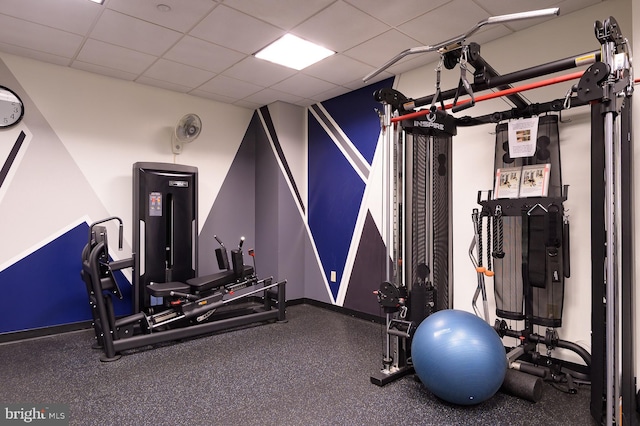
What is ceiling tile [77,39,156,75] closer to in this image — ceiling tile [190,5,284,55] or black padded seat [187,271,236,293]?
ceiling tile [190,5,284,55]

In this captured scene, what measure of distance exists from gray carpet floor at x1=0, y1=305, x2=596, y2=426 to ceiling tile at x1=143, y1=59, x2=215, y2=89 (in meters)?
2.77

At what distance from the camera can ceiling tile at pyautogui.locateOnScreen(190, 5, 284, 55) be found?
115 inches

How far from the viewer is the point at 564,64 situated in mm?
2098

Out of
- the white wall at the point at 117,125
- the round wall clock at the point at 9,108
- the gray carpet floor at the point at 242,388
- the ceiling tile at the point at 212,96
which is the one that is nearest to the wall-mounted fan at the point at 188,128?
the white wall at the point at 117,125

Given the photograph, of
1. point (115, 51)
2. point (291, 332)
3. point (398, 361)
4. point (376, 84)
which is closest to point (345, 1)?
point (376, 84)

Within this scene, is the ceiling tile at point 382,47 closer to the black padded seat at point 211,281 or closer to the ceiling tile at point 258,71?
the ceiling tile at point 258,71

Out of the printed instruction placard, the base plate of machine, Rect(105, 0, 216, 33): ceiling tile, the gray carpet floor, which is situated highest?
Rect(105, 0, 216, 33): ceiling tile

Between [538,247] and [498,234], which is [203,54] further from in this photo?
[538,247]

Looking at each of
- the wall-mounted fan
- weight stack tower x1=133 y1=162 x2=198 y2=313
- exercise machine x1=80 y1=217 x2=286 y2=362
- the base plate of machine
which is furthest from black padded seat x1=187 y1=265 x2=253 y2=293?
the base plate of machine

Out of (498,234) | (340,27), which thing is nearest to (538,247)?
(498,234)

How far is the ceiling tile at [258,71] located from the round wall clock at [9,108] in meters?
1.98

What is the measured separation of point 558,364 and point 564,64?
209 centimetres

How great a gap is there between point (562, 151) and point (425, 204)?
1119mm

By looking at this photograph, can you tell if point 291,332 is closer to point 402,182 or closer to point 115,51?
point 402,182
